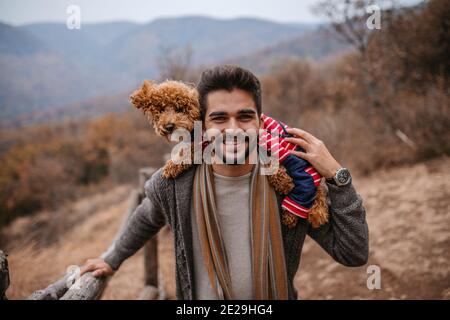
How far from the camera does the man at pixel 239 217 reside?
157cm

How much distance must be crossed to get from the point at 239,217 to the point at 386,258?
10.6 ft

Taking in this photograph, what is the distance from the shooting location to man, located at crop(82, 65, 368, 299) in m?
1.57

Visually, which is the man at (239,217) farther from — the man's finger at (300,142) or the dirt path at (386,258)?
the dirt path at (386,258)

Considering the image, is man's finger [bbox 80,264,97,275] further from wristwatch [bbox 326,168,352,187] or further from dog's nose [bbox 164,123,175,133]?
wristwatch [bbox 326,168,352,187]

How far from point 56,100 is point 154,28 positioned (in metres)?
99.0

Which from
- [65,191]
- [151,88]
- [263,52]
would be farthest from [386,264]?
[263,52]

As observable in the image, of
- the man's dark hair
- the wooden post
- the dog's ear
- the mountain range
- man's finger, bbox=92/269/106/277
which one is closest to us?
the wooden post

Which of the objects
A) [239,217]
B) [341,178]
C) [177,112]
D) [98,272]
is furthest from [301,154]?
[98,272]

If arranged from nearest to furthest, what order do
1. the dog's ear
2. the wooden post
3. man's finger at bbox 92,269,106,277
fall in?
1. the wooden post
2. the dog's ear
3. man's finger at bbox 92,269,106,277

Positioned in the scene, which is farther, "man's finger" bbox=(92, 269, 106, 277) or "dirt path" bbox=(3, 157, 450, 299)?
"dirt path" bbox=(3, 157, 450, 299)

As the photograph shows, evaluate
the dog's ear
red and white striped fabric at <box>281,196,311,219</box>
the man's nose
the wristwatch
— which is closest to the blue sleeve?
red and white striped fabric at <box>281,196,311,219</box>

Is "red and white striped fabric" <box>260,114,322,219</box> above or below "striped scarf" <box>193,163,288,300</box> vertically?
above

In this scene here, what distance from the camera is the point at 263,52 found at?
74312mm

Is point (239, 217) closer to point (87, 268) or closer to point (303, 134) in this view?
point (303, 134)
